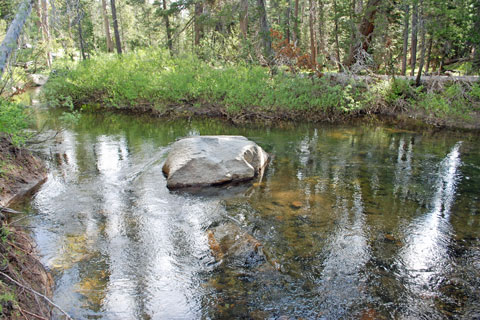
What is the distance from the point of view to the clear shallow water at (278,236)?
438 cm

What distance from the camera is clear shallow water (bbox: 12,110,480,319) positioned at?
4.38m

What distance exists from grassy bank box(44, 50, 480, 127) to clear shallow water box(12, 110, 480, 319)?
4.57 m

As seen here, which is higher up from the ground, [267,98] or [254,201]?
[267,98]

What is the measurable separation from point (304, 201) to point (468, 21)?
14.4m

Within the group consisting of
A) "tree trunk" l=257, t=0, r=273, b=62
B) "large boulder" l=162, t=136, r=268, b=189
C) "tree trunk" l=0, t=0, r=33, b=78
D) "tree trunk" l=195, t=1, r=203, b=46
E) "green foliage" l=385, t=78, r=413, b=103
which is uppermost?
"tree trunk" l=195, t=1, r=203, b=46

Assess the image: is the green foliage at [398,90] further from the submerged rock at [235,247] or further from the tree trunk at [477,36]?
the submerged rock at [235,247]

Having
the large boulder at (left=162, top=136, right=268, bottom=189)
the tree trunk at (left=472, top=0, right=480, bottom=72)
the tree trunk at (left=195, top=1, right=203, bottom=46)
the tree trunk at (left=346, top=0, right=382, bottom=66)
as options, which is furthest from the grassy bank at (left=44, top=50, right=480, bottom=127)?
the large boulder at (left=162, top=136, right=268, bottom=189)

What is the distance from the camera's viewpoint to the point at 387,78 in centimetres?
1594

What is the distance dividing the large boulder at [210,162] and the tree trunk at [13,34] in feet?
13.2

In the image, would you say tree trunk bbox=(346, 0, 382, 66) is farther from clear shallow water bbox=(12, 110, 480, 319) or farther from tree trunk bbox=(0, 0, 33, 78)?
tree trunk bbox=(0, 0, 33, 78)

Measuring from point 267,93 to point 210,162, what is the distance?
7614mm

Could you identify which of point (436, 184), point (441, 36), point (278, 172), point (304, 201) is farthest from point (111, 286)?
point (441, 36)

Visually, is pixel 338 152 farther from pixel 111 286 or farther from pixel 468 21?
pixel 468 21

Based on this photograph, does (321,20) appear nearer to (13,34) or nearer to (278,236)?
(278,236)
